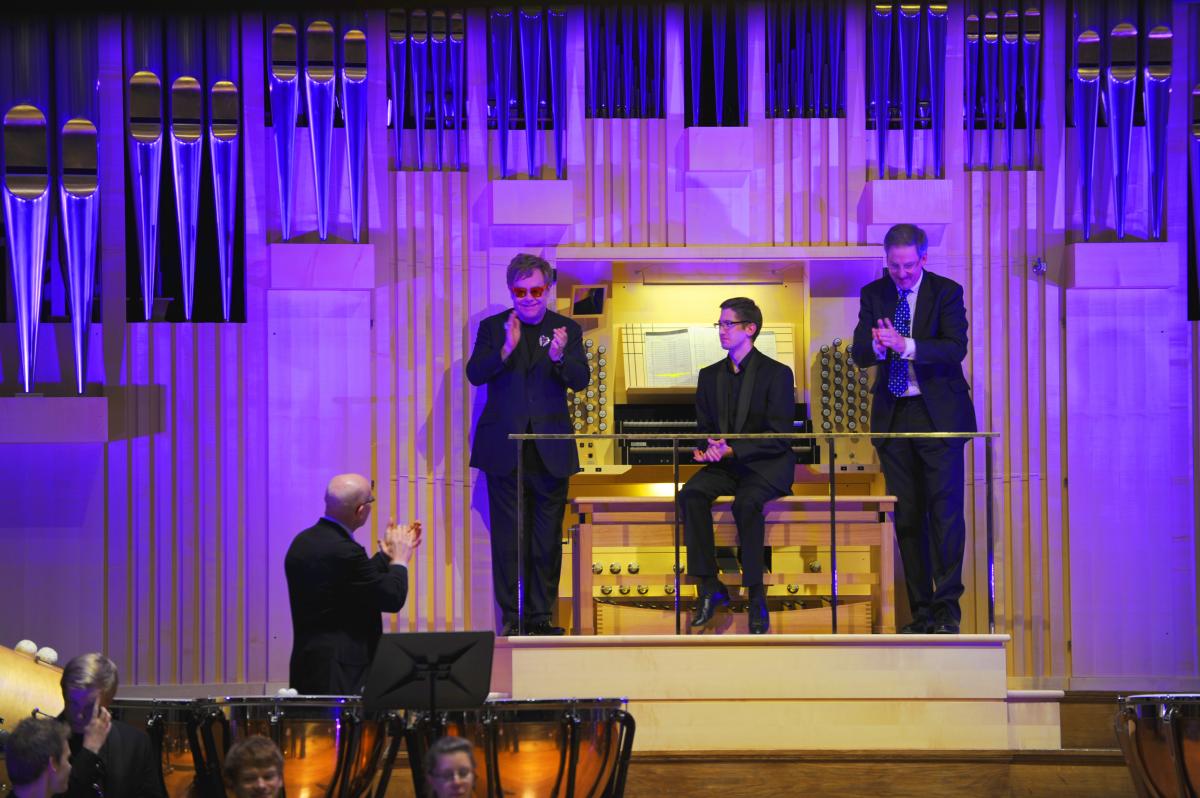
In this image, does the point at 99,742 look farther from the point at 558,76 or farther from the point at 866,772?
the point at 558,76

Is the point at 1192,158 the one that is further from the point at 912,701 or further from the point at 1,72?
the point at 1,72

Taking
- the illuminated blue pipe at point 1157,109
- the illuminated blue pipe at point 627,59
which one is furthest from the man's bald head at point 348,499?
the illuminated blue pipe at point 1157,109

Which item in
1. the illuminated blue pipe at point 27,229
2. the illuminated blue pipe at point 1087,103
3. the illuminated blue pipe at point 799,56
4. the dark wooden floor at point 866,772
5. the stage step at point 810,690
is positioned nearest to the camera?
the dark wooden floor at point 866,772

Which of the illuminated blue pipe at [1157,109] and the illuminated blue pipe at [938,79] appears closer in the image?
the illuminated blue pipe at [1157,109]

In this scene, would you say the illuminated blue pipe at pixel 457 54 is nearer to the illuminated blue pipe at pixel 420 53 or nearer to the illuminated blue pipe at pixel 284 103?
the illuminated blue pipe at pixel 420 53

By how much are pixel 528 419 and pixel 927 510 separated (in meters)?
1.92

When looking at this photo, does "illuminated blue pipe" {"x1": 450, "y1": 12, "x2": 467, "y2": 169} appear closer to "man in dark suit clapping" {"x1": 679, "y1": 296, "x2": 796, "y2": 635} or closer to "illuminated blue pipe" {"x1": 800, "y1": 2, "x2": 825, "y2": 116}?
"illuminated blue pipe" {"x1": 800, "y1": 2, "x2": 825, "y2": 116}

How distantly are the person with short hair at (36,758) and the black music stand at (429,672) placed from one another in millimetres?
922

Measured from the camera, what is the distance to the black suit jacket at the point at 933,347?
283 inches

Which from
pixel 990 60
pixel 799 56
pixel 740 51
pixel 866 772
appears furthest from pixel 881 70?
pixel 866 772

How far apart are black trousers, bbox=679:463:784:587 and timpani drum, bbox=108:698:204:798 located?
8.72ft

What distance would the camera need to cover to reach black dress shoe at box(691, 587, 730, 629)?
687 centimetres

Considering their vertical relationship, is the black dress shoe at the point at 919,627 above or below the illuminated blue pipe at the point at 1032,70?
below

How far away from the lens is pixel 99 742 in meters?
4.82
